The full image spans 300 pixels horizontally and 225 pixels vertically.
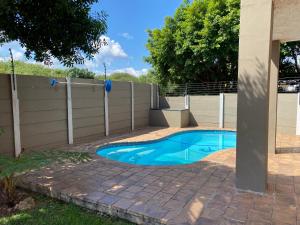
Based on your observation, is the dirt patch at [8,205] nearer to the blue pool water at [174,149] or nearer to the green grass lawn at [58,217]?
the green grass lawn at [58,217]

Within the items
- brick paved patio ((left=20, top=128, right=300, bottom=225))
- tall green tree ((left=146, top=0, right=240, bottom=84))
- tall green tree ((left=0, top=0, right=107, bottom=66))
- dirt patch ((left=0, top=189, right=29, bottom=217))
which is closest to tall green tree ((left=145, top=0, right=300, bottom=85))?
tall green tree ((left=146, top=0, right=240, bottom=84))

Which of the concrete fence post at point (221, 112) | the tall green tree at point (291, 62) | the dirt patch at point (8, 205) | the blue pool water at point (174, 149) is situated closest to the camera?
the dirt patch at point (8, 205)

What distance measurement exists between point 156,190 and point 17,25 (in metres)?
3.86

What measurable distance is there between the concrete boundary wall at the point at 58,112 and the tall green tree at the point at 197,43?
504cm

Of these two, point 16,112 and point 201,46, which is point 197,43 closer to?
point 201,46

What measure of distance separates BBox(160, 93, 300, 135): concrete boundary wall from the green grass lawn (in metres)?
9.37

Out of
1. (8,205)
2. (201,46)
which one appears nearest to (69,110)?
(8,205)

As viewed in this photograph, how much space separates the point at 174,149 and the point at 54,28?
21.7ft

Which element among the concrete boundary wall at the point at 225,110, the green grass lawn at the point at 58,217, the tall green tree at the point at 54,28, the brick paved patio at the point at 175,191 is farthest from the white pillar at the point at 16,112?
the concrete boundary wall at the point at 225,110

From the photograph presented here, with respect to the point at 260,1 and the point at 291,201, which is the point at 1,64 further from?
the point at 291,201

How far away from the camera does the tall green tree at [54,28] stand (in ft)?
12.3

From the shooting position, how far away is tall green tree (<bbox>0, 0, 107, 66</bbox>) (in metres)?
3.75

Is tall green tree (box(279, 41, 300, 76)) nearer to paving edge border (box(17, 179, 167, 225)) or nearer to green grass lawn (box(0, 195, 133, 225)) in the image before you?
paving edge border (box(17, 179, 167, 225))

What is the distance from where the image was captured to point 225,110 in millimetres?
12078
